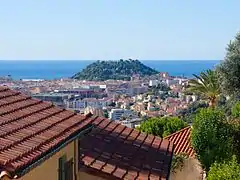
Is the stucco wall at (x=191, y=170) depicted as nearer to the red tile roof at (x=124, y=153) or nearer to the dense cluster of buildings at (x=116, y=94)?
the red tile roof at (x=124, y=153)

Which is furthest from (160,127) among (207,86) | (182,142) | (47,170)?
(47,170)

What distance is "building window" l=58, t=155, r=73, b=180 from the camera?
316 inches

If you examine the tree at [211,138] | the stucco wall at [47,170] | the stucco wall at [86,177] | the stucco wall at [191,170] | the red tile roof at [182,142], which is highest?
the stucco wall at [47,170]

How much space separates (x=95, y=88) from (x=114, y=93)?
7.70 metres

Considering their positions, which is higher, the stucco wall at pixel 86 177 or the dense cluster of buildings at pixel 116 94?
the stucco wall at pixel 86 177

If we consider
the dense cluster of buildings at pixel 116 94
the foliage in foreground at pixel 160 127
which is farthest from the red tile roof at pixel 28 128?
the dense cluster of buildings at pixel 116 94

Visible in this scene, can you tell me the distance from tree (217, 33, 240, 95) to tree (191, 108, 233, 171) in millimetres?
2700

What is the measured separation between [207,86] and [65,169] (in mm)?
22802

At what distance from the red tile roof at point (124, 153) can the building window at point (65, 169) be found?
35.4 inches

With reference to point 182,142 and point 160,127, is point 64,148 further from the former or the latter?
point 160,127

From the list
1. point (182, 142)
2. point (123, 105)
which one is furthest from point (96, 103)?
point (182, 142)

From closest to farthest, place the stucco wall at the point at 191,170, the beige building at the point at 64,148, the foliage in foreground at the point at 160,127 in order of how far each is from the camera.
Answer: the beige building at the point at 64,148 < the stucco wall at the point at 191,170 < the foliage in foreground at the point at 160,127

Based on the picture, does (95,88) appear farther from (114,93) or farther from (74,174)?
(74,174)

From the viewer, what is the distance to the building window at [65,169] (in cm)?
804
